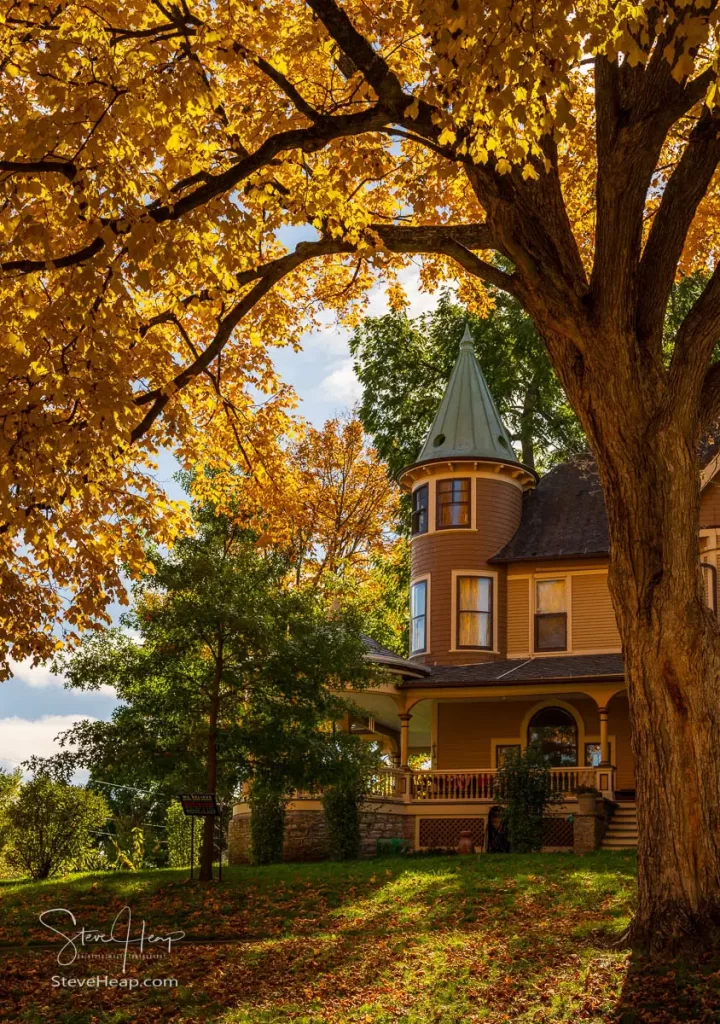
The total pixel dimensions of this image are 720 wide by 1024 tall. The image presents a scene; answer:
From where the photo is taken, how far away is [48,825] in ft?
74.4

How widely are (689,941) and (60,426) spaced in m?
6.65

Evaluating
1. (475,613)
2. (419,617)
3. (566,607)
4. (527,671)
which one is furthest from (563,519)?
(527,671)

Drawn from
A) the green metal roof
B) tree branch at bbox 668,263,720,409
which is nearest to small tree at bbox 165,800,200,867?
the green metal roof

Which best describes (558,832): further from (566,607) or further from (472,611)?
(472,611)

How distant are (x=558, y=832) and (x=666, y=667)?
49.8 ft

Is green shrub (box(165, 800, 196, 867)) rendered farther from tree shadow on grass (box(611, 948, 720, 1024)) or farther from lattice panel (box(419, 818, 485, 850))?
tree shadow on grass (box(611, 948, 720, 1024))

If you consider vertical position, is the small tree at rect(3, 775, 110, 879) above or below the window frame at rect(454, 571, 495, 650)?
below

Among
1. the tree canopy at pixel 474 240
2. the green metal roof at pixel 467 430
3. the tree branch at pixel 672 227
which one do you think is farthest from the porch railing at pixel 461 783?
the tree branch at pixel 672 227

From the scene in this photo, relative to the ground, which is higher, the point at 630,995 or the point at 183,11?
the point at 183,11

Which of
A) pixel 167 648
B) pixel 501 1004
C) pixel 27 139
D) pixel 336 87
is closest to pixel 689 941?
pixel 501 1004

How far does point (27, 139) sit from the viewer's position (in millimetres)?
9086

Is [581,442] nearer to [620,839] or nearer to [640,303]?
[620,839]

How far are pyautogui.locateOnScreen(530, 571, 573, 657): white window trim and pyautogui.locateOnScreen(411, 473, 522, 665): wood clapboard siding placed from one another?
2.42 ft

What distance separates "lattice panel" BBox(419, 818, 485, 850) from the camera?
994 inches
